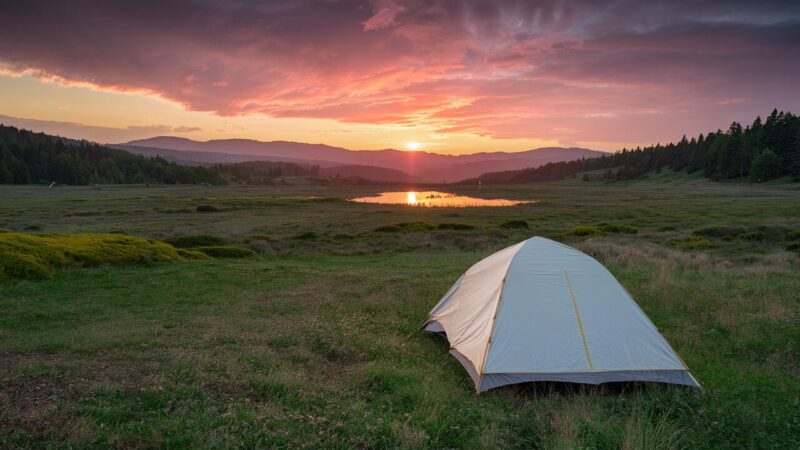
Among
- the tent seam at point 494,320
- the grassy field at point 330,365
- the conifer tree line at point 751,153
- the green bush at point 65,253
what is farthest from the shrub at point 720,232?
the conifer tree line at point 751,153

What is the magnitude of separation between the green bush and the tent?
1839cm

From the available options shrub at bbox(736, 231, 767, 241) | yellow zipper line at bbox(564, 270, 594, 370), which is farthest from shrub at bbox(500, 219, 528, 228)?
yellow zipper line at bbox(564, 270, 594, 370)

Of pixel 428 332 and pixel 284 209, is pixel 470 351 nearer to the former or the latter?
pixel 428 332

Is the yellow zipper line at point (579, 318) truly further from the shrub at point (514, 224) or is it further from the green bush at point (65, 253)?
the shrub at point (514, 224)

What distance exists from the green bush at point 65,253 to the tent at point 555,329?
1839 centimetres

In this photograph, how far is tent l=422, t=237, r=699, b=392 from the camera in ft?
32.9

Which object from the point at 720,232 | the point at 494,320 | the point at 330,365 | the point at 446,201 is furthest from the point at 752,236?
the point at 446,201

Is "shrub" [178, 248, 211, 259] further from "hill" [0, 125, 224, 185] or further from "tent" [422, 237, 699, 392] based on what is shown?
"hill" [0, 125, 224, 185]

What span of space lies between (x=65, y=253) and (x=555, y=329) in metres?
23.0

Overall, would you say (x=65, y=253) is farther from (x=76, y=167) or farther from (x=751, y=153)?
(x=76, y=167)

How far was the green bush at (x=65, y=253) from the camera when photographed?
18859 mm

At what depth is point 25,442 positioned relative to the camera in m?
6.39

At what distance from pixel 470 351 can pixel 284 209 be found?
7220 cm

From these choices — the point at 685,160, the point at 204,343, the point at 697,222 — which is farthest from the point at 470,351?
the point at 685,160
